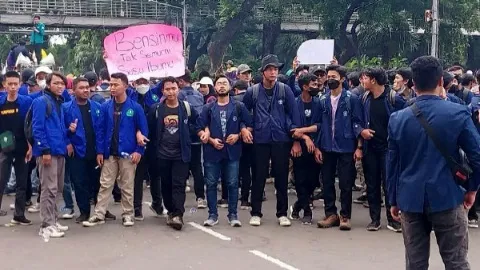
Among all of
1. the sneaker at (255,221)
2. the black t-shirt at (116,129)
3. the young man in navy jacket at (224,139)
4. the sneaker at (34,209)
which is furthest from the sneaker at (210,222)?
the sneaker at (34,209)

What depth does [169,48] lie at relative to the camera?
413 inches

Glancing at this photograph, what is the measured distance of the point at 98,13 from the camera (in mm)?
43812

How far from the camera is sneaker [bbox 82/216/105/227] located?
9078 millimetres

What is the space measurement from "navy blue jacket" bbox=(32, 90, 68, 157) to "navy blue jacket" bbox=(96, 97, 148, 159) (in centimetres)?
61

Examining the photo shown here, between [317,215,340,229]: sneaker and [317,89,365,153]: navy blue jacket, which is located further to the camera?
[317,215,340,229]: sneaker

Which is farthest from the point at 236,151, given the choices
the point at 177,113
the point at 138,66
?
the point at 138,66

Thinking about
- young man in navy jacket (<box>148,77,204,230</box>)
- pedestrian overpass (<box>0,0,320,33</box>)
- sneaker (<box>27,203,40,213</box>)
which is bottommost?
sneaker (<box>27,203,40,213</box>)

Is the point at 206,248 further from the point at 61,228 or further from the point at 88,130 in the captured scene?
the point at 88,130

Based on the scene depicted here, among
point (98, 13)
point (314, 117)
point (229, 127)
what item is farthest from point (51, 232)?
point (98, 13)

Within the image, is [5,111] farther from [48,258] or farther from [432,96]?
[432,96]

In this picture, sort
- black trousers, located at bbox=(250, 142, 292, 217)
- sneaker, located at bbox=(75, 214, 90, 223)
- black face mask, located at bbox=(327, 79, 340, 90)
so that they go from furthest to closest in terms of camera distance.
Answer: sneaker, located at bbox=(75, 214, 90, 223)
black trousers, located at bbox=(250, 142, 292, 217)
black face mask, located at bbox=(327, 79, 340, 90)

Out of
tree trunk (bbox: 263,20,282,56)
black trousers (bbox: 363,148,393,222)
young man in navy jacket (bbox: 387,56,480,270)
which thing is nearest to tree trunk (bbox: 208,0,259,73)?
tree trunk (bbox: 263,20,282,56)

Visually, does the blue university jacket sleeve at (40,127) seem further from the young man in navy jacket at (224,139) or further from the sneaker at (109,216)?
the young man in navy jacket at (224,139)

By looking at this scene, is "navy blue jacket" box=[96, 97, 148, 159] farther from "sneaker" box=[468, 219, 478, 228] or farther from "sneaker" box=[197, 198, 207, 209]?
"sneaker" box=[468, 219, 478, 228]
